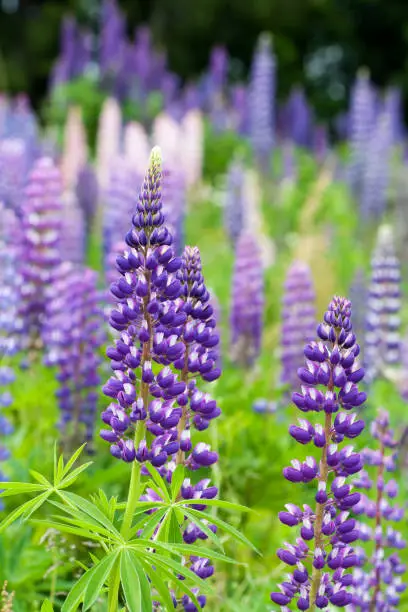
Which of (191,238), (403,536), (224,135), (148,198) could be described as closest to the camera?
(148,198)

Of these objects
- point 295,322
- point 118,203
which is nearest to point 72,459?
point 295,322

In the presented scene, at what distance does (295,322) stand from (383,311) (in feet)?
1.52

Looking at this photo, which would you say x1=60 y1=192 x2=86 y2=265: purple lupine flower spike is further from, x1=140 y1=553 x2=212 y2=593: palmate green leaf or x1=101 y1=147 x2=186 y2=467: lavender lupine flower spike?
x1=140 y1=553 x2=212 y2=593: palmate green leaf

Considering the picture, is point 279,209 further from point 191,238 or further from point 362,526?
point 362,526

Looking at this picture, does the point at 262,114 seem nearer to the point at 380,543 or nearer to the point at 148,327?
the point at 380,543

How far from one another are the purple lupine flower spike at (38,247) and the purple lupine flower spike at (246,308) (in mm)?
1029

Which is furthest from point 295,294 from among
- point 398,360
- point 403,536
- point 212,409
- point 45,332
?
point 212,409

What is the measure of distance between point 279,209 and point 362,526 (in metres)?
8.52

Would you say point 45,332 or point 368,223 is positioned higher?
point 368,223

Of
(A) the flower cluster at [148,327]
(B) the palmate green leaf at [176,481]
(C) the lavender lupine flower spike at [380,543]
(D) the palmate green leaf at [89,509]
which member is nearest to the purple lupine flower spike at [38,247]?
(C) the lavender lupine flower spike at [380,543]

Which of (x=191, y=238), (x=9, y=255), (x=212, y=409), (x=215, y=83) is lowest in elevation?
(x=212, y=409)

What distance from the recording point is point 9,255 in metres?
4.26

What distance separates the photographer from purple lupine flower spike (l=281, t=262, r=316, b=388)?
492 cm

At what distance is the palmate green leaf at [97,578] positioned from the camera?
5.10ft
